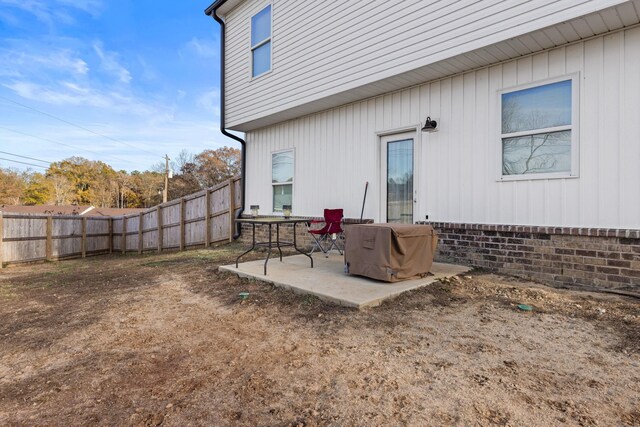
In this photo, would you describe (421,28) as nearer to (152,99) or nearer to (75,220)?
(75,220)

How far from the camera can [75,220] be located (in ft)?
34.9

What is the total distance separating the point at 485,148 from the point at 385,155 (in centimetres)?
176

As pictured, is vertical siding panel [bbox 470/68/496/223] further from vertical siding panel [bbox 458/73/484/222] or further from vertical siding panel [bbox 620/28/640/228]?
vertical siding panel [bbox 620/28/640/228]

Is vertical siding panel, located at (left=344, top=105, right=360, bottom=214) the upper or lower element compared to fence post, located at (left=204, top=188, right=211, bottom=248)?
upper

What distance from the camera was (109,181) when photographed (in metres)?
43.5

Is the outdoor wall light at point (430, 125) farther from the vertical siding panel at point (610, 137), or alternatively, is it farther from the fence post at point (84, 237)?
the fence post at point (84, 237)

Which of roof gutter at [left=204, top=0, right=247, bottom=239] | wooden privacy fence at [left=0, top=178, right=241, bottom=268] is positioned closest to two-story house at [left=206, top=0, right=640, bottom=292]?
roof gutter at [left=204, top=0, right=247, bottom=239]

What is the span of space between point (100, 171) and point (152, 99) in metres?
23.9

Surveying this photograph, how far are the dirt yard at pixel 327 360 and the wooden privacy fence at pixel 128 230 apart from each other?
5757mm

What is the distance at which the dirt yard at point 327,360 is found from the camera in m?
1.65

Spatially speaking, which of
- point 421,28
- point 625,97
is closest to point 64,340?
point 421,28

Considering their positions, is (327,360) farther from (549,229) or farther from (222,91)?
(222,91)

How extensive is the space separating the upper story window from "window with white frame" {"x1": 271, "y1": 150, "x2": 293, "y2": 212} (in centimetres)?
195

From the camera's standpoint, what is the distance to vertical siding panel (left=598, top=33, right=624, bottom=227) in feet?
12.0
